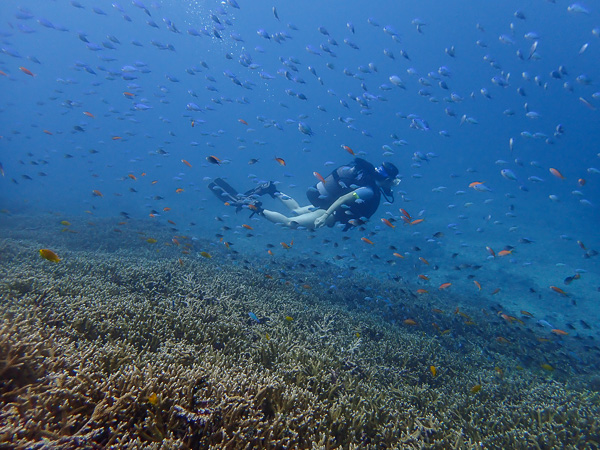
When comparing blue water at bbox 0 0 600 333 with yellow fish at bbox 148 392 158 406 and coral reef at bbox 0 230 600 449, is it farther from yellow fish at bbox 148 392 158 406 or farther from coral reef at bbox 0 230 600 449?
yellow fish at bbox 148 392 158 406

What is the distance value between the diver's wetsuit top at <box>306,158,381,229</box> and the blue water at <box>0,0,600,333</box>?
85 centimetres

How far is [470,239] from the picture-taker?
2433 cm

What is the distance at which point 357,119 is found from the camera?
9975cm

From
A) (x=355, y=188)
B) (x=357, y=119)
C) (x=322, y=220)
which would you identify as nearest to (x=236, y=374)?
(x=322, y=220)

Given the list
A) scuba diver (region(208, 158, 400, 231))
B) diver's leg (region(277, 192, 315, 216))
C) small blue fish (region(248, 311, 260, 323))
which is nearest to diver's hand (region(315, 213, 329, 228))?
scuba diver (region(208, 158, 400, 231))

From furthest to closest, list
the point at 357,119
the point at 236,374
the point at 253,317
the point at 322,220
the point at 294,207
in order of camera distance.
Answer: the point at 357,119, the point at 294,207, the point at 322,220, the point at 253,317, the point at 236,374

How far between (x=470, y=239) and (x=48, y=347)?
27.6m

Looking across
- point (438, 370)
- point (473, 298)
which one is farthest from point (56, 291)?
point (473, 298)

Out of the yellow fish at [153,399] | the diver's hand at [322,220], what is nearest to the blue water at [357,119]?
the diver's hand at [322,220]

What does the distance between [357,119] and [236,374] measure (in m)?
106

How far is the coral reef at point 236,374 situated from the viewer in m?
2.22

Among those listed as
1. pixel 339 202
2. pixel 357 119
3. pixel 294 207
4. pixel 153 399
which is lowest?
pixel 294 207

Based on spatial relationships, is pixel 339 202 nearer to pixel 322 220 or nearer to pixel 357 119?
pixel 322 220

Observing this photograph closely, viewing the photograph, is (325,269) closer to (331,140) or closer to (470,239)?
(470,239)
